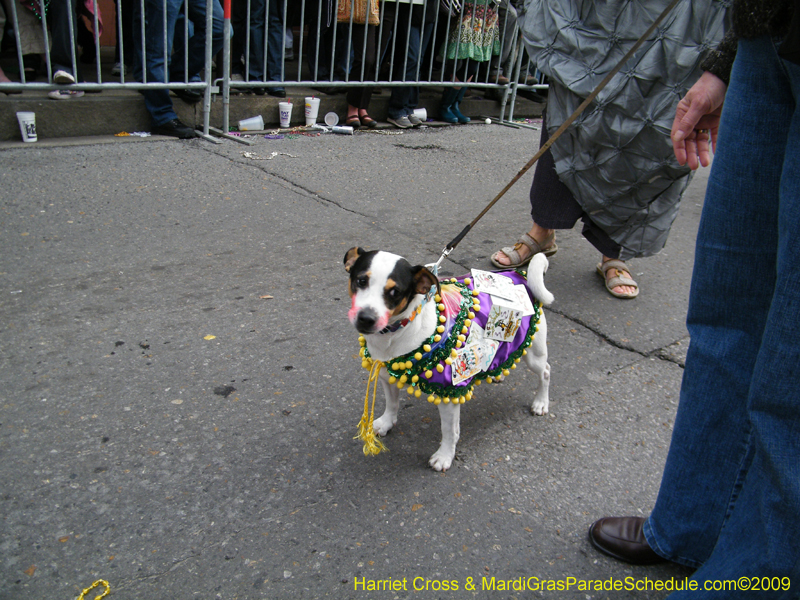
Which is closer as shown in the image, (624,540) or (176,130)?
(624,540)

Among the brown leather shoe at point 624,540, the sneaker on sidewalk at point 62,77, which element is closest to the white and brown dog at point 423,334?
the brown leather shoe at point 624,540

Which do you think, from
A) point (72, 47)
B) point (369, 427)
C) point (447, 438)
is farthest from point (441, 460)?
point (72, 47)

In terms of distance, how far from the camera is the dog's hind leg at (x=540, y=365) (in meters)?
2.44

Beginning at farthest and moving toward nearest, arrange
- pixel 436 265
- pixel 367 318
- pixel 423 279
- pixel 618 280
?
pixel 618 280 < pixel 436 265 < pixel 423 279 < pixel 367 318

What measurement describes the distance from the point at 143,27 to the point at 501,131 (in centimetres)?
414

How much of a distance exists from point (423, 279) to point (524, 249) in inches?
77.6

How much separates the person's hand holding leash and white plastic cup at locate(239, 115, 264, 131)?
5100 mm

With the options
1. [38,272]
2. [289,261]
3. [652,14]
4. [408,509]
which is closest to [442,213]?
[289,261]

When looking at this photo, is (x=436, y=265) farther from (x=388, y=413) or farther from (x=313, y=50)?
(x=313, y=50)

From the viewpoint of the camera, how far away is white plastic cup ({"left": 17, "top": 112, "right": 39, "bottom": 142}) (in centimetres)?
492

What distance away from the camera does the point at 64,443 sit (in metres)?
2.11

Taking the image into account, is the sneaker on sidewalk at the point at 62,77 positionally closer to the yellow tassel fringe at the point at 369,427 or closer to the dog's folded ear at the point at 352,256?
the dog's folded ear at the point at 352,256

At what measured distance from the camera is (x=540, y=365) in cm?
250

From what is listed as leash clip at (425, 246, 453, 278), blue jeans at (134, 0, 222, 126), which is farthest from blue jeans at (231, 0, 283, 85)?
leash clip at (425, 246, 453, 278)
